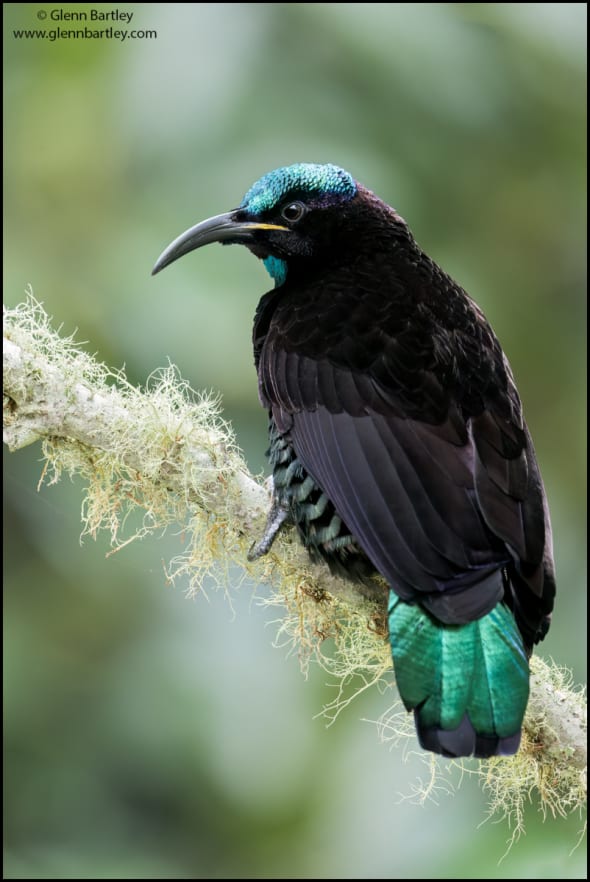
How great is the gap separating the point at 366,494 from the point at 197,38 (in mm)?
3857

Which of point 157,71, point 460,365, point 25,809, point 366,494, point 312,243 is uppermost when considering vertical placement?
point 157,71

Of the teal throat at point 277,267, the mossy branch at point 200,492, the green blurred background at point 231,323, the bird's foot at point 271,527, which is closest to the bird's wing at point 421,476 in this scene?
the bird's foot at point 271,527

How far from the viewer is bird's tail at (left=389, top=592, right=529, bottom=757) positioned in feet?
7.72

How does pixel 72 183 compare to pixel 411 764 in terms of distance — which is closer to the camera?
pixel 411 764

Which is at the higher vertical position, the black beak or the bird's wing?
the black beak

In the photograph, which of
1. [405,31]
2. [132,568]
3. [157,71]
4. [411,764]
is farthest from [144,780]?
[405,31]

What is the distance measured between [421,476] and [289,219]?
100 cm

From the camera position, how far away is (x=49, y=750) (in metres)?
5.20

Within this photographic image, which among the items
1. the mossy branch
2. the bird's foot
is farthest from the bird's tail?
the bird's foot

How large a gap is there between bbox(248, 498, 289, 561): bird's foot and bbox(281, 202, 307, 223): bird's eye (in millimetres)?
Result: 877

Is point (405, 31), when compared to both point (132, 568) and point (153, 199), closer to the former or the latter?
point (153, 199)

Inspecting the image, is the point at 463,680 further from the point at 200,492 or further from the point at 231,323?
the point at 231,323

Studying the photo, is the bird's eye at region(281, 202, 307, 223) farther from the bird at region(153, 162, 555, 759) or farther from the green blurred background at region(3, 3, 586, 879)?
the green blurred background at region(3, 3, 586, 879)

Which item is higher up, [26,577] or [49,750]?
[26,577]
